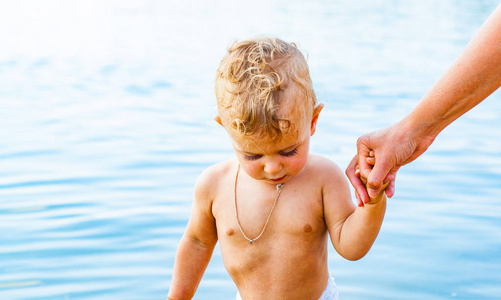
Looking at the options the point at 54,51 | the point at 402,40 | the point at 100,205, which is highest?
the point at 100,205

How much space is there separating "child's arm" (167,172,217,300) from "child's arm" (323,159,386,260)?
17.5 inches

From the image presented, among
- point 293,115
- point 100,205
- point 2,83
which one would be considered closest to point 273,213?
point 293,115

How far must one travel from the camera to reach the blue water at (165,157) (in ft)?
13.1

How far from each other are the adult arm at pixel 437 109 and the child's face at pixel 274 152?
183 mm

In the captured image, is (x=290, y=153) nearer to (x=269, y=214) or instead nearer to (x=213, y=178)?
(x=269, y=214)

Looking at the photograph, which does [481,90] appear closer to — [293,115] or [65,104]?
[293,115]

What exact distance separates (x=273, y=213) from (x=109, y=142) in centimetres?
404

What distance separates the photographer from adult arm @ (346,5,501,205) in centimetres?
213

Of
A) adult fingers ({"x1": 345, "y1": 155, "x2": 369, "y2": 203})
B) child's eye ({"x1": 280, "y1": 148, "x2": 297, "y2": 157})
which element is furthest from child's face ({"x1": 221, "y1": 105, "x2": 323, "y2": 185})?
adult fingers ({"x1": 345, "y1": 155, "x2": 369, "y2": 203})

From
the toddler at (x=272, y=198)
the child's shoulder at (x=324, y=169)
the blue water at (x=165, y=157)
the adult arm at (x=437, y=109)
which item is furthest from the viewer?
the blue water at (x=165, y=157)

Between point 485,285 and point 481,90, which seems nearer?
point 481,90

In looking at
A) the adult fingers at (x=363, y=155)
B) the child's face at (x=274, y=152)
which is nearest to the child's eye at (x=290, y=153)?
the child's face at (x=274, y=152)

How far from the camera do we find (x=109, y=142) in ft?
21.0

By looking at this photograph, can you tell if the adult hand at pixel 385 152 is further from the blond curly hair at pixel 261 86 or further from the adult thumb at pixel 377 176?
the blond curly hair at pixel 261 86
